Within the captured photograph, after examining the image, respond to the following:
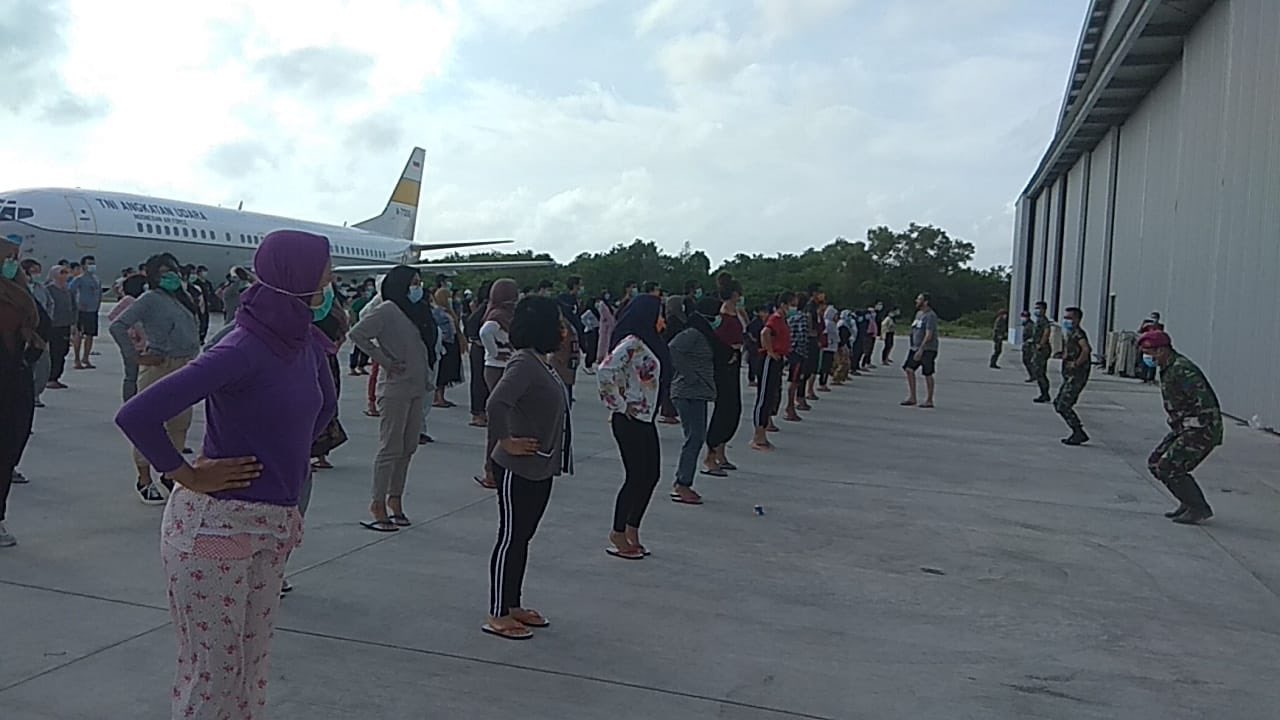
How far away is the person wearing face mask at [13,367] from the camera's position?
5961 mm

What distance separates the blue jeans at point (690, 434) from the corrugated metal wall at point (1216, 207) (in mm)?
10003

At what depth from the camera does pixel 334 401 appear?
11.0ft

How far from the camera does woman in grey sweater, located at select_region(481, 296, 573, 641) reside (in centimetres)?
496

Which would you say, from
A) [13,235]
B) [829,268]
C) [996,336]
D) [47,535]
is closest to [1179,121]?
[996,336]

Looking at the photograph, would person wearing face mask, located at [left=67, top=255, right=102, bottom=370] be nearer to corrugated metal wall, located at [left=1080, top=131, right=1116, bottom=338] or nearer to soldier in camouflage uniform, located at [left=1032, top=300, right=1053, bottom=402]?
soldier in camouflage uniform, located at [left=1032, top=300, right=1053, bottom=402]

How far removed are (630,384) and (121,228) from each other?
84.0 ft

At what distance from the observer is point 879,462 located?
11.1 meters

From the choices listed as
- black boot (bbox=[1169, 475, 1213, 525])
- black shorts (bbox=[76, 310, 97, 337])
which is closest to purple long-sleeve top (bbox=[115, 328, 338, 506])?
black boot (bbox=[1169, 475, 1213, 525])

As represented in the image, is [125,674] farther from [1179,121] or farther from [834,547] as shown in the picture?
[1179,121]

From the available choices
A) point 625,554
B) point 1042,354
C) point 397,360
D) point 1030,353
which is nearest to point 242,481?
point 397,360

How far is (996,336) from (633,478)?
2410 cm

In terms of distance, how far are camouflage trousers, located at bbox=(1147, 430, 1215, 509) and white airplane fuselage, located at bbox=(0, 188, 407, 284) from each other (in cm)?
2041

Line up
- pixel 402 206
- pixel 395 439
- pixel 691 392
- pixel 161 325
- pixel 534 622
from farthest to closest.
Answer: pixel 402 206
pixel 691 392
pixel 161 325
pixel 395 439
pixel 534 622

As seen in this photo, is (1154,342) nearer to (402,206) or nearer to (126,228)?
(126,228)
